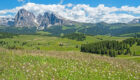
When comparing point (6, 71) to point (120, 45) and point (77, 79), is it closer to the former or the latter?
point (77, 79)

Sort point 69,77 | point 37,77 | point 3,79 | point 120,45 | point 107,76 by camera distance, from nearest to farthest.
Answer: point 3,79
point 37,77
point 69,77
point 107,76
point 120,45

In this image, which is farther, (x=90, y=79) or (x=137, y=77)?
(x=137, y=77)

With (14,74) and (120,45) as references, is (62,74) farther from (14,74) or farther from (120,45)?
(120,45)

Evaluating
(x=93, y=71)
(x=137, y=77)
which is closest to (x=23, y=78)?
(x=93, y=71)

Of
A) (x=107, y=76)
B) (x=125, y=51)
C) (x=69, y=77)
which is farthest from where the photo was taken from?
(x=125, y=51)

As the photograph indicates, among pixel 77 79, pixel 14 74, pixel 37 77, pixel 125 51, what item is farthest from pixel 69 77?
pixel 125 51

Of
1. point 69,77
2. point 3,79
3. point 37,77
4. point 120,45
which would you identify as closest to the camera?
point 3,79

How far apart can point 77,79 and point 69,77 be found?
0.56m

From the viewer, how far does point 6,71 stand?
10.1 m

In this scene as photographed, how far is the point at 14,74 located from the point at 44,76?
6.24 ft

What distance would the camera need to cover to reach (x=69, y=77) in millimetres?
9992

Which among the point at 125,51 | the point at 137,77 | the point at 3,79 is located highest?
the point at 3,79

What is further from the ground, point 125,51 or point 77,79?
point 77,79

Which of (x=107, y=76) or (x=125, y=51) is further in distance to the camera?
(x=125, y=51)
